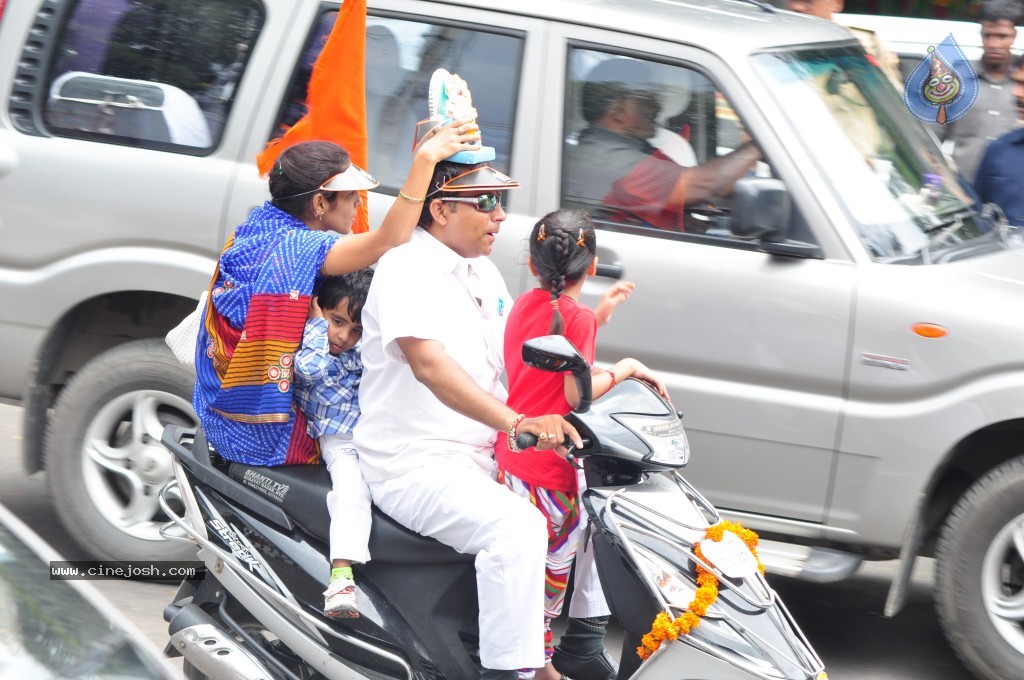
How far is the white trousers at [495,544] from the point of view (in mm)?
3018

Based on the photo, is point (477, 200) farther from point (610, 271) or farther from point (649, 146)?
point (649, 146)

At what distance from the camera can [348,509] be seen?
3.12 meters

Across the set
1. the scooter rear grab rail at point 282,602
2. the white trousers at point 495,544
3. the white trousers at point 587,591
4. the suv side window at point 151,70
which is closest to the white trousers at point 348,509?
the white trousers at point 495,544

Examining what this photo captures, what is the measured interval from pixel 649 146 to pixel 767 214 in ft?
1.51

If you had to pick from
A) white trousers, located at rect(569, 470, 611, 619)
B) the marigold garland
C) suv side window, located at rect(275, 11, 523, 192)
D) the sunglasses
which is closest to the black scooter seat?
white trousers, located at rect(569, 470, 611, 619)

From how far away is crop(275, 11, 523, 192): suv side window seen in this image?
4.54 metres

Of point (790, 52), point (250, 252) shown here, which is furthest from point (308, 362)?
point (790, 52)

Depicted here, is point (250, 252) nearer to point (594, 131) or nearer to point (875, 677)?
point (594, 131)

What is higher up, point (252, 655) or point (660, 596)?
point (660, 596)

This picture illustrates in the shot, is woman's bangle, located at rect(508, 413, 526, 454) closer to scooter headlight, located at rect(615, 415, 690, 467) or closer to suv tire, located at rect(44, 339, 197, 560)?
scooter headlight, located at rect(615, 415, 690, 467)

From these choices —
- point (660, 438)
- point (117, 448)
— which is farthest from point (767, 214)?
point (117, 448)

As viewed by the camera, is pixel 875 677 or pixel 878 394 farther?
pixel 875 677

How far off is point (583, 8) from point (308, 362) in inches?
73.5

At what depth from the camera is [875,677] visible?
452 centimetres
